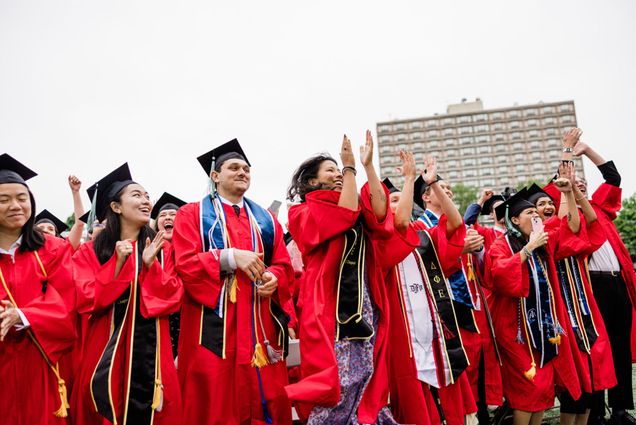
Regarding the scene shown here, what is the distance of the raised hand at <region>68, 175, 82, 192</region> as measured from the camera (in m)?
4.59

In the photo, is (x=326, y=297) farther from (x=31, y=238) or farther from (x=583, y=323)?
(x=583, y=323)

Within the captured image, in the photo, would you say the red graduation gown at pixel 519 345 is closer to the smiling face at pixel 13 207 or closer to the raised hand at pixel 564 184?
the raised hand at pixel 564 184

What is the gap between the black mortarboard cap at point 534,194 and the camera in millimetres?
5531

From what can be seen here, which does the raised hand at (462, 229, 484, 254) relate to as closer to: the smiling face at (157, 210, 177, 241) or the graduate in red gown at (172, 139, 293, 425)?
the graduate in red gown at (172, 139, 293, 425)

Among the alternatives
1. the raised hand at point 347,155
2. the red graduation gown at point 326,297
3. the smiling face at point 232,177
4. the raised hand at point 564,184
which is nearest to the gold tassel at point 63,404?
the red graduation gown at point 326,297

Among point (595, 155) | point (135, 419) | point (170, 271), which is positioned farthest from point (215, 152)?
point (595, 155)

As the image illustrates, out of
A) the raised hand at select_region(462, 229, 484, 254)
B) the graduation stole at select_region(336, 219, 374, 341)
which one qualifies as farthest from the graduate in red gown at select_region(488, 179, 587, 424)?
the graduation stole at select_region(336, 219, 374, 341)

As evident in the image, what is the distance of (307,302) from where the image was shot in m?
3.27

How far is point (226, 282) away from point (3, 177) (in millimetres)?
1781

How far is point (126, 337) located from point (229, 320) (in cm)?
77

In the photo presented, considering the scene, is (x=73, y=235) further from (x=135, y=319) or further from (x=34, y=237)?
(x=135, y=319)

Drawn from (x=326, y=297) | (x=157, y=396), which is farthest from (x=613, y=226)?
(x=157, y=396)

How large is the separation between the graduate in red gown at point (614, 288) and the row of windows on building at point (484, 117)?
83540 millimetres

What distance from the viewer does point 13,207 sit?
323 cm
